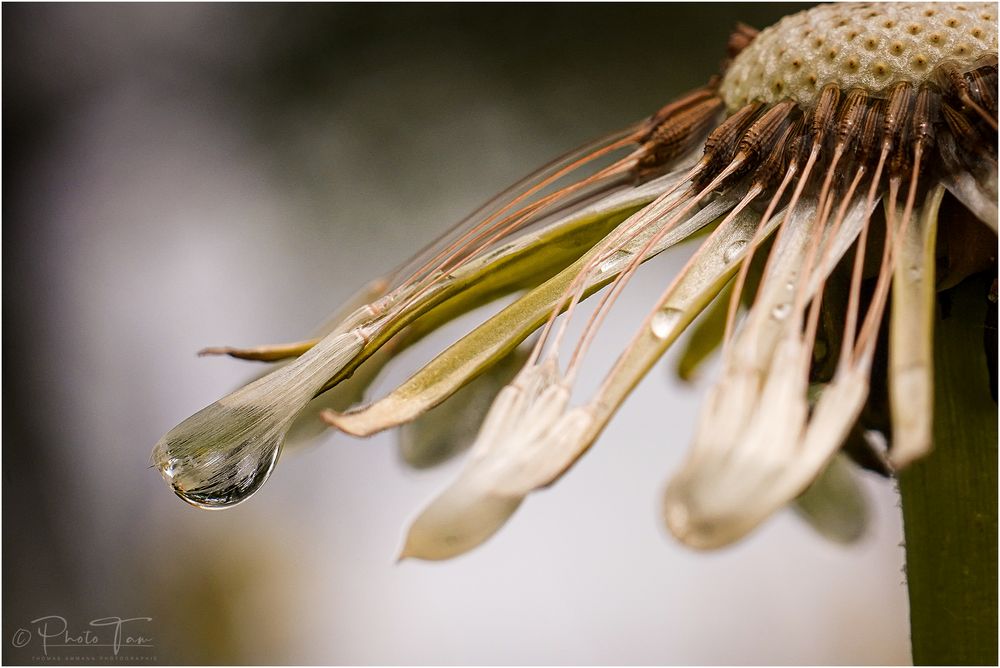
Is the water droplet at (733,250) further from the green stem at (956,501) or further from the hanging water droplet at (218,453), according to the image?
the hanging water droplet at (218,453)

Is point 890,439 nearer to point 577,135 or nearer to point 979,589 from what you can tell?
point 979,589

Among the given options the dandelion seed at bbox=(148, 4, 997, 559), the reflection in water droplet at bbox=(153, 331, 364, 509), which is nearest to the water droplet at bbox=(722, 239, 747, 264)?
the dandelion seed at bbox=(148, 4, 997, 559)

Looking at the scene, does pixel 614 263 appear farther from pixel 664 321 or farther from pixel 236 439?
pixel 236 439

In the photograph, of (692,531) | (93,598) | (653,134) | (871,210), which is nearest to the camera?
(692,531)

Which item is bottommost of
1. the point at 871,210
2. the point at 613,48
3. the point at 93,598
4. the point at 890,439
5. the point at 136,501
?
the point at 93,598

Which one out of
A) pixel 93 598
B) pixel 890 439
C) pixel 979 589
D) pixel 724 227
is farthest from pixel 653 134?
pixel 93 598

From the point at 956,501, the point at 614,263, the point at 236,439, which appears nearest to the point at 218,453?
the point at 236,439

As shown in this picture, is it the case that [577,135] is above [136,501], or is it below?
above
